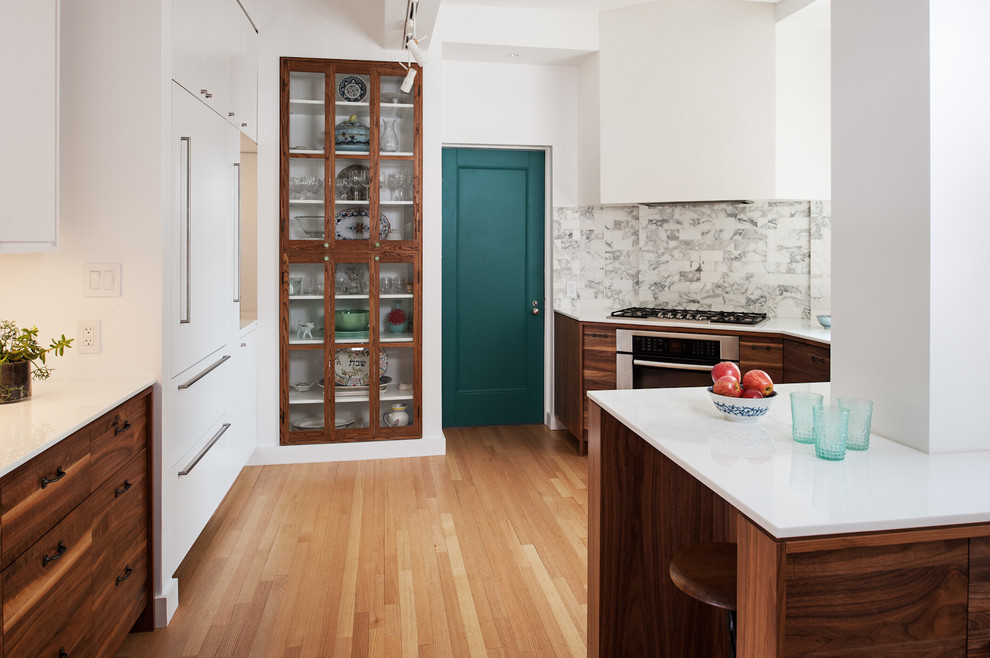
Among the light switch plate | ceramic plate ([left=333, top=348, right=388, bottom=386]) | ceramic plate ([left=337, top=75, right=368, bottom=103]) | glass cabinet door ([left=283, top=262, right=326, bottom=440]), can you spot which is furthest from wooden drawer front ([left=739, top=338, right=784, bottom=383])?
the light switch plate

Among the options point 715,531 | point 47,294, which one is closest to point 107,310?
point 47,294

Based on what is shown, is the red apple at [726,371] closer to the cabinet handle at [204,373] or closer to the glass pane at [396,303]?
the cabinet handle at [204,373]

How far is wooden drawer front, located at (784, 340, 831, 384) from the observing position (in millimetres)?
3428

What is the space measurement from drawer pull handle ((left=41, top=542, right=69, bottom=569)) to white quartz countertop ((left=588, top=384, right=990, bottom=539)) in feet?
4.66

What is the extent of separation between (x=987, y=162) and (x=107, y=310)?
2494mm

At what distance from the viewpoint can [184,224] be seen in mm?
2516

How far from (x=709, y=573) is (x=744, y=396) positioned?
0.45m

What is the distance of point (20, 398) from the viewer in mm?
1958

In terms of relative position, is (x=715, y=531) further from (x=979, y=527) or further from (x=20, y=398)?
(x=20, y=398)

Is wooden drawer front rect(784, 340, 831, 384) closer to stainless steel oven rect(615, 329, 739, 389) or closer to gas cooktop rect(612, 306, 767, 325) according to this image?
stainless steel oven rect(615, 329, 739, 389)

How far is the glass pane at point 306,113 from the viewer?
417 centimetres

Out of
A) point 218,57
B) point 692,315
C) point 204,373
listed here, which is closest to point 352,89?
point 218,57

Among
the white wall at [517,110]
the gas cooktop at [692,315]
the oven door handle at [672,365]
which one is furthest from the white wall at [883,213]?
the white wall at [517,110]

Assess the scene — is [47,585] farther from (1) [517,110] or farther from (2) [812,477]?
(1) [517,110]
